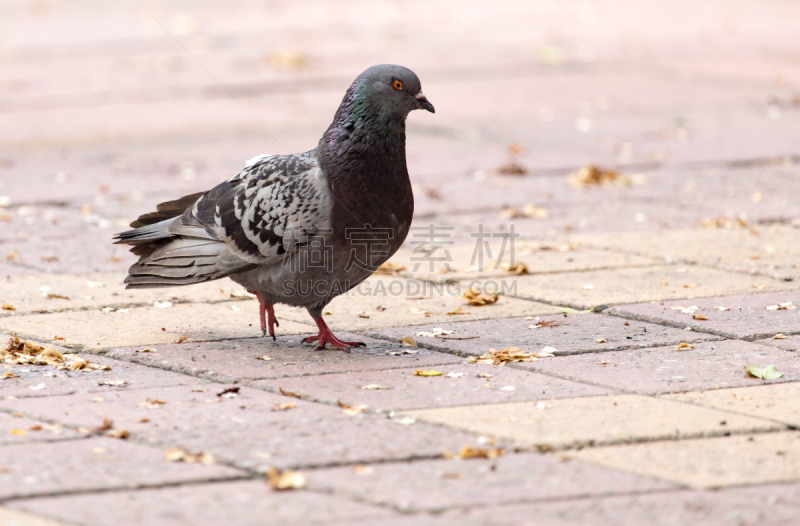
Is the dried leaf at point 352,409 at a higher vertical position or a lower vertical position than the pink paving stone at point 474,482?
higher

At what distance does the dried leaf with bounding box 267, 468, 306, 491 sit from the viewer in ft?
9.15

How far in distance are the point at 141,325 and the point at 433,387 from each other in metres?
1.52

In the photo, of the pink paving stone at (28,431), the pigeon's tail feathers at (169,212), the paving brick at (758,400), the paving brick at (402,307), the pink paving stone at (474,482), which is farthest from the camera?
the paving brick at (402,307)

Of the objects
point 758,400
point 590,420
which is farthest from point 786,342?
point 590,420

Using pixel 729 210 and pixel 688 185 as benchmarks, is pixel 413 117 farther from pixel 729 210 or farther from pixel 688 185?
pixel 729 210

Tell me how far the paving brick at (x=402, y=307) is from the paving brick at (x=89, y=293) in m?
0.45

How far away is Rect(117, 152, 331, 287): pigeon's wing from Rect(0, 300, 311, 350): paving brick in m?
0.22

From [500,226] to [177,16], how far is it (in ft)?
39.1

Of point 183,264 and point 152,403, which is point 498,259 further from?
point 152,403

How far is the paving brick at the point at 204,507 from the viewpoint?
261cm

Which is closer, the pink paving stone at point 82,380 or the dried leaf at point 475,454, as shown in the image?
the dried leaf at point 475,454

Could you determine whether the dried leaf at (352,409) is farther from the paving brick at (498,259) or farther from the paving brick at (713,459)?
the paving brick at (498,259)

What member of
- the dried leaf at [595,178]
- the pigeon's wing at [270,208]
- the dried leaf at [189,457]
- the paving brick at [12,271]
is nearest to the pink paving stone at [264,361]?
the pigeon's wing at [270,208]

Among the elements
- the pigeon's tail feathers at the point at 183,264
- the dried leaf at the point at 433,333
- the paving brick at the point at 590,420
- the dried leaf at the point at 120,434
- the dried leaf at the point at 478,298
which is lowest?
the paving brick at the point at 590,420
